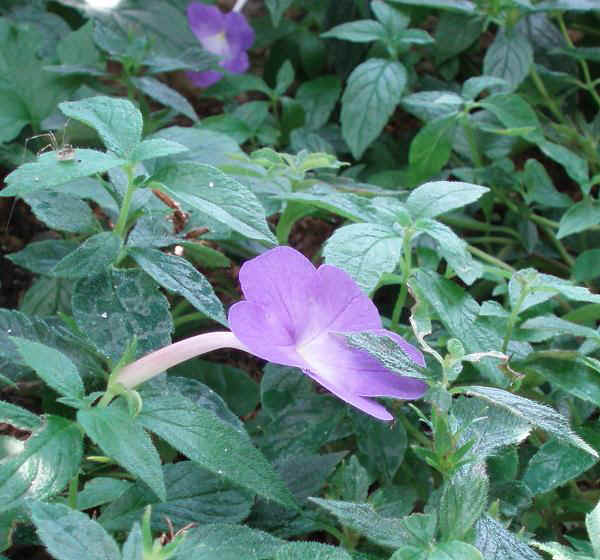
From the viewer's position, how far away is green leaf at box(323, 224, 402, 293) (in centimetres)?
86

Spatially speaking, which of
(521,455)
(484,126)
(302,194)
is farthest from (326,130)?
(521,455)

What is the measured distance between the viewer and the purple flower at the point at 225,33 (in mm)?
1779

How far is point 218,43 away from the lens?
182cm

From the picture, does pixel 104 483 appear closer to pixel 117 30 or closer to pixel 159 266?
pixel 159 266

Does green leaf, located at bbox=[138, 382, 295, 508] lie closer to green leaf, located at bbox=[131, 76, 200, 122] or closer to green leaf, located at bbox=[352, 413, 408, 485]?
green leaf, located at bbox=[352, 413, 408, 485]

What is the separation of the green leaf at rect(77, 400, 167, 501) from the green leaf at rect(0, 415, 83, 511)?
0.02 metres

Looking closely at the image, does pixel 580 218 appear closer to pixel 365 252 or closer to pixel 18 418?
pixel 365 252

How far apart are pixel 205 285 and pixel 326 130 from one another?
A: 2.66 feet

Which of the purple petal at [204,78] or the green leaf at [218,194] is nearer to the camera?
the green leaf at [218,194]

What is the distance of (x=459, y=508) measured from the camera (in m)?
0.72

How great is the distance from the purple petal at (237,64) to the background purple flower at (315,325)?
1.06 meters

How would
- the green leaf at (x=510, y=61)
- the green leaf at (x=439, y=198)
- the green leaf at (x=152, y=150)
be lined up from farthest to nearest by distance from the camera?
the green leaf at (x=510, y=61), the green leaf at (x=439, y=198), the green leaf at (x=152, y=150)

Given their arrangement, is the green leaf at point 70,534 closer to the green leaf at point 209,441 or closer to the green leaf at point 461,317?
the green leaf at point 209,441

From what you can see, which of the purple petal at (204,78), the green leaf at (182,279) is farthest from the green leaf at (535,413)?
the purple petal at (204,78)
